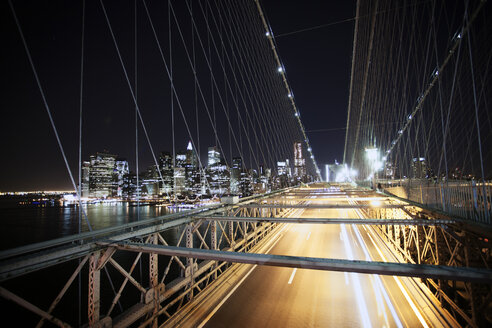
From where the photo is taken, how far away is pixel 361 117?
55.7 meters

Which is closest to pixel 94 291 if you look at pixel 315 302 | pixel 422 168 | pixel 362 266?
pixel 362 266

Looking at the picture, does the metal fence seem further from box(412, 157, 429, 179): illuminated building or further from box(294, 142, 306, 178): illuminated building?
box(294, 142, 306, 178): illuminated building

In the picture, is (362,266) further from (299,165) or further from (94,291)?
(299,165)

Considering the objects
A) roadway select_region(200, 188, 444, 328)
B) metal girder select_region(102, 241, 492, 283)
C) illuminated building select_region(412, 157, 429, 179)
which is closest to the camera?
metal girder select_region(102, 241, 492, 283)

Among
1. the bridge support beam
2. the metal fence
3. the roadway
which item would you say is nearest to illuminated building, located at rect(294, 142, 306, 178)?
the roadway

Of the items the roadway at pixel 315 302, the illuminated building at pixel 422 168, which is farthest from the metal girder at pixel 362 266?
the illuminated building at pixel 422 168

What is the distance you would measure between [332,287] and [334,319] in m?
2.07

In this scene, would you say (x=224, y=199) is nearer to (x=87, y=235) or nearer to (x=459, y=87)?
(x=87, y=235)

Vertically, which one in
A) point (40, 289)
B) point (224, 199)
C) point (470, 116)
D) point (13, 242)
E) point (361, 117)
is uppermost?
point (361, 117)

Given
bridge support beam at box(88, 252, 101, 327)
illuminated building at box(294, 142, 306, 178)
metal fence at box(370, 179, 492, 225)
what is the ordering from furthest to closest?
illuminated building at box(294, 142, 306, 178) < metal fence at box(370, 179, 492, 225) < bridge support beam at box(88, 252, 101, 327)

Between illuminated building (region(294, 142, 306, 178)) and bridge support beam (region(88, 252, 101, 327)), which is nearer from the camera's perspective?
bridge support beam (region(88, 252, 101, 327))

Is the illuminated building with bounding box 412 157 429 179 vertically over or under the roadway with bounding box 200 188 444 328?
over

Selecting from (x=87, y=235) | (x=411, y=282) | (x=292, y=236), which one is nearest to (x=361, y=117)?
(x=292, y=236)

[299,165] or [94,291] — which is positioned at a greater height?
[299,165]
